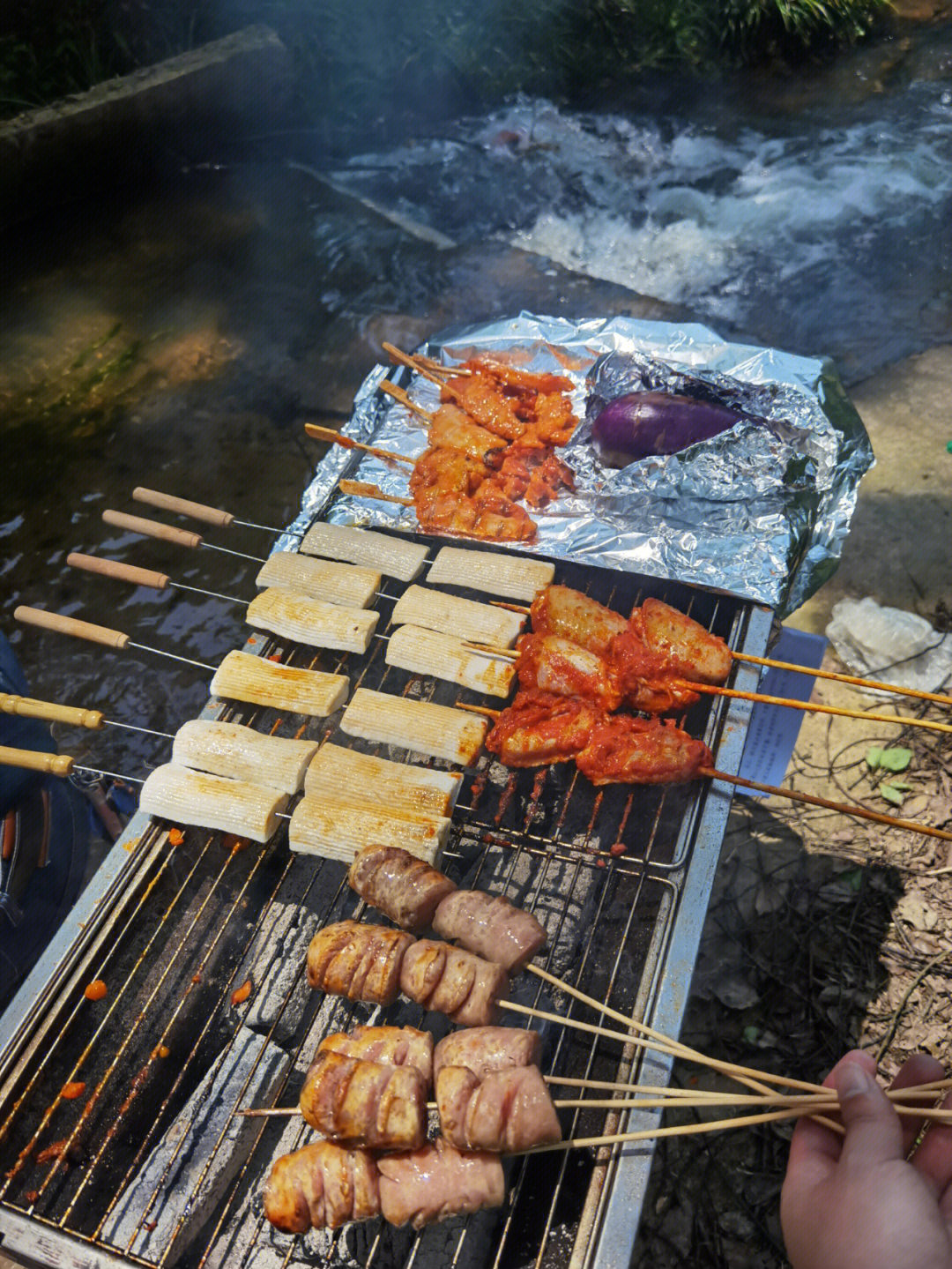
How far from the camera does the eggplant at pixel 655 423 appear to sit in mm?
4527

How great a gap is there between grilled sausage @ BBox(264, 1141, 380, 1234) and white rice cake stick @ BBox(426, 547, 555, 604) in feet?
8.44

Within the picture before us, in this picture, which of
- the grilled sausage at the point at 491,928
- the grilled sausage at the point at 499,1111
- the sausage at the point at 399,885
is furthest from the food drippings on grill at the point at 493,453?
the grilled sausage at the point at 499,1111

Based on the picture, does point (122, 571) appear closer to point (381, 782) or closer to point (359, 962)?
point (381, 782)

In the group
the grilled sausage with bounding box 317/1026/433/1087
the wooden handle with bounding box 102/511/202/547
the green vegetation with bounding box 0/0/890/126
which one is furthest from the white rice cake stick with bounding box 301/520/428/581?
the green vegetation with bounding box 0/0/890/126

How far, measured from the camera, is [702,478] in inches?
171

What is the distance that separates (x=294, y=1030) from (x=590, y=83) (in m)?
13.5

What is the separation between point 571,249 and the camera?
378 inches

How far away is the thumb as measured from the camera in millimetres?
2162

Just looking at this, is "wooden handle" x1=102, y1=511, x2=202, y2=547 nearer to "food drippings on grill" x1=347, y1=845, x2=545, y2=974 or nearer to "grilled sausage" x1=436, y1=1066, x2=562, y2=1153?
"food drippings on grill" x1=347, y1=845, x2=545, y2=974

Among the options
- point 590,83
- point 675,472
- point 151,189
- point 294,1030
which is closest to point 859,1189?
point 294,1030

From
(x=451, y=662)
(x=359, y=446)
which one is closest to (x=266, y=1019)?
(x=451, y=662)

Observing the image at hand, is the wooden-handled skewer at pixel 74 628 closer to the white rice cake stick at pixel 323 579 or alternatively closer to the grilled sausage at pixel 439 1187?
the white rice cake stick at pixel 323 579

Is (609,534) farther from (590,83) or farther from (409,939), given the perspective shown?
(590,83)

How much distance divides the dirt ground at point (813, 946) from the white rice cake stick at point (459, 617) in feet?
7.14
